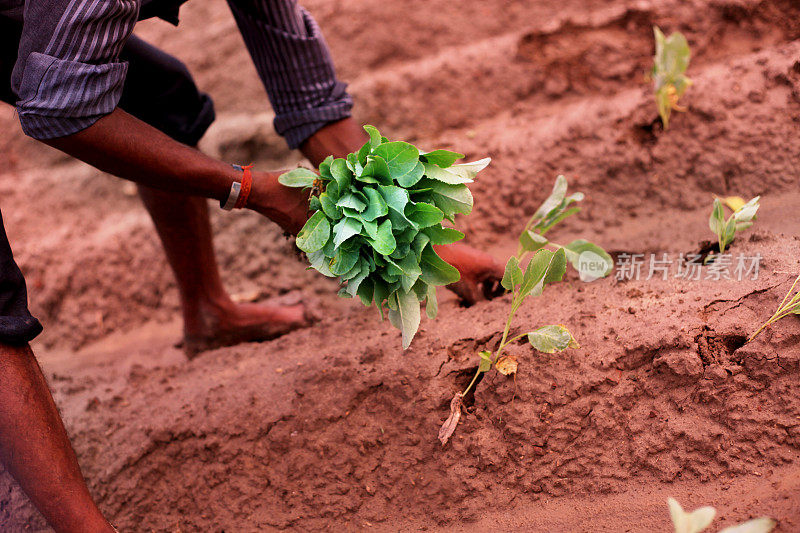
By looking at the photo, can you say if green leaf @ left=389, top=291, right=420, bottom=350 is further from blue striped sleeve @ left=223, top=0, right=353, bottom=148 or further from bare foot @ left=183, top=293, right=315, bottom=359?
bare foot @ left=183, top=293, right=315, bottom=359

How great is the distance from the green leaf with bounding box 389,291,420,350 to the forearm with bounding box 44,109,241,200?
0.49 meters

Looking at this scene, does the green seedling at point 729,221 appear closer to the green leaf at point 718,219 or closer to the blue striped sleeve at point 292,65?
the green leaf at point 718,219

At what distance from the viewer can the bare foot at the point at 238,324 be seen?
86.0 inches

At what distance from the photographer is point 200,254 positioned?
2.13 m

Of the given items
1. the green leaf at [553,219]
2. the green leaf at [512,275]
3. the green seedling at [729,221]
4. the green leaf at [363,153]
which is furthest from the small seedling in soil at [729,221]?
the green leaf at [363,153]

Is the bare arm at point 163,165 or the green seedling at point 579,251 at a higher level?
the bare arm at point 163,165

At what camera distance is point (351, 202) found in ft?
4.37

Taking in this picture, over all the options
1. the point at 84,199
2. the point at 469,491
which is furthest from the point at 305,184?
the point at 84,199

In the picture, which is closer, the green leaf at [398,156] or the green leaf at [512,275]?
the green leaf at [398,156]

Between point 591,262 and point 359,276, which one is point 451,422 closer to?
point 359,276

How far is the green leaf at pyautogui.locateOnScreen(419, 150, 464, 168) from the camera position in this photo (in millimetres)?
1365

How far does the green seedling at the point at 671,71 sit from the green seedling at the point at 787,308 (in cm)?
96

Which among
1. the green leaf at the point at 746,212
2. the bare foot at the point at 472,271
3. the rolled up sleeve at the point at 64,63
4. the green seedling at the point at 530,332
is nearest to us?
the rolled up sleeve at the point at 64,63

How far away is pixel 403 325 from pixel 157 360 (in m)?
1.31
